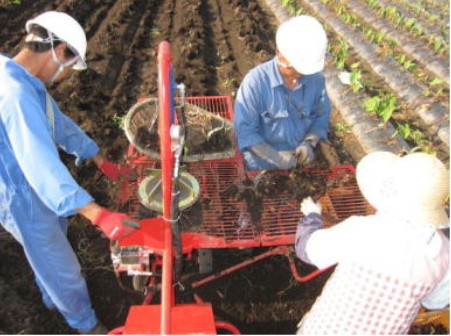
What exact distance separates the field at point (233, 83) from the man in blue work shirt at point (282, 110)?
0.85 meters

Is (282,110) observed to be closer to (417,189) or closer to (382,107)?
(417,189)

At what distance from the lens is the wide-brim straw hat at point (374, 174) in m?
1.71

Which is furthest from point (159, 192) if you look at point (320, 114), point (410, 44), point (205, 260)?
point (410, 44)

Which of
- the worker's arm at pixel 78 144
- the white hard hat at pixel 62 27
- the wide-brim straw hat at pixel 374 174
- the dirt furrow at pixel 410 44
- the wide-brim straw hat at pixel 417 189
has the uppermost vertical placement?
the white hard hat at pixel 62 27

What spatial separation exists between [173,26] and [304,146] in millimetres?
4591

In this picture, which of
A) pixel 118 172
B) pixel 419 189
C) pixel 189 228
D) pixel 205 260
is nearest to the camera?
pixel 419 189

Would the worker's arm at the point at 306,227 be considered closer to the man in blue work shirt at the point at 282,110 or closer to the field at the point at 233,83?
the man in blue work shirt at the point at 282,110

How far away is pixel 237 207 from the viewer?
2.75 m

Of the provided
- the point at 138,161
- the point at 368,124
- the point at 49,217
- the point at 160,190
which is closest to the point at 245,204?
the point at 160,190

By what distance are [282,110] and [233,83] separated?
2.57 meters

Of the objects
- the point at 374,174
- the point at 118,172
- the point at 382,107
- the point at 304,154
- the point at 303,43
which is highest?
the point at 303,43

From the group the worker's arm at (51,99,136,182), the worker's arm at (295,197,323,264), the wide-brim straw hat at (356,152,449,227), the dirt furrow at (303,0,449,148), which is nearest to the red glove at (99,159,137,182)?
the worker's arm at (51,99,136,182)

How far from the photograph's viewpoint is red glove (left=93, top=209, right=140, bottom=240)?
199 cm

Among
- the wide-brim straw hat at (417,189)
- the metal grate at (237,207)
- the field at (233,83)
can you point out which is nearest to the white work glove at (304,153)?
the metal grate at (237,207)
